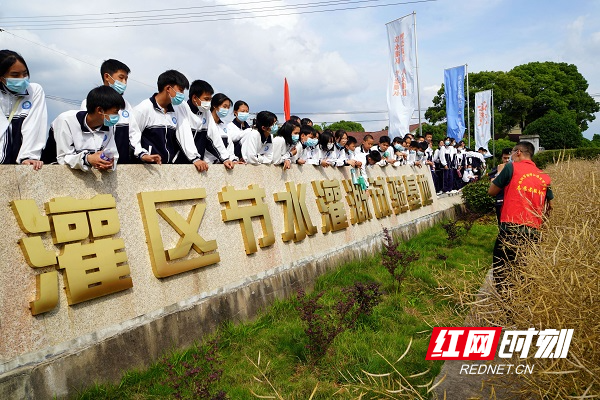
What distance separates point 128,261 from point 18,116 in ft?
4.61

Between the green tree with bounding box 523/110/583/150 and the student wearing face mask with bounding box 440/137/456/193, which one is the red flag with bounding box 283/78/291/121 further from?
the green tree with bounding box 523/110/583/150

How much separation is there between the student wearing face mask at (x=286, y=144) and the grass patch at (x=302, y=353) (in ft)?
5.28

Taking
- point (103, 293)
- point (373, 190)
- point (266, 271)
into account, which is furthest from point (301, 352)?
point (373, 190)

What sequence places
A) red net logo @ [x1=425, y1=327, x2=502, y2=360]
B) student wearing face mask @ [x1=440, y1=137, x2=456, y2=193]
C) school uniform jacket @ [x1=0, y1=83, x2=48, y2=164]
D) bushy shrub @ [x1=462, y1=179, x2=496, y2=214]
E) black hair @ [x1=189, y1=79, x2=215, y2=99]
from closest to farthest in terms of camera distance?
red net logo @ [x1=425, y1=327, x2=502, y2=360] → school uniform jacket @ [x1=0, y1=83, x2=48, y2=164] → black hair @ [x1=189, y1=79, x2=215, y2=99] → bushy shrub @ [x1=462, y1=179, x2=496, y2=214] → student wearing face mask @ [x1=440, y1=137, x2=456, y2=193]

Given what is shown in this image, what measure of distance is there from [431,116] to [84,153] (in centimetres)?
4323

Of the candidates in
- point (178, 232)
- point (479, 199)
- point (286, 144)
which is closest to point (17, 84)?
point (178, 232)

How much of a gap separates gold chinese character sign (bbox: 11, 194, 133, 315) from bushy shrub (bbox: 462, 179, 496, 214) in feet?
35.0

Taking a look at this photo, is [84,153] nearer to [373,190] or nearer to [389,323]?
[389,323]

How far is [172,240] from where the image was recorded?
3979 mm

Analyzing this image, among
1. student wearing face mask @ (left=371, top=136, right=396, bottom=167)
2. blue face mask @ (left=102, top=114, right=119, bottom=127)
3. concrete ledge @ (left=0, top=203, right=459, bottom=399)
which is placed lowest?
concrete ledge @ (left=0, top=203, right=459, bottom=399)

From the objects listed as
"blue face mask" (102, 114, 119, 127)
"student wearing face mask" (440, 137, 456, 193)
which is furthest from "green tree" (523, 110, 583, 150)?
"blue face mask" (102, 114, 119, 127)

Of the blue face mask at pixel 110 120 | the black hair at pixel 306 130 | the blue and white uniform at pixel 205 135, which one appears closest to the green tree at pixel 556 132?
the black hair at pixel 306 130

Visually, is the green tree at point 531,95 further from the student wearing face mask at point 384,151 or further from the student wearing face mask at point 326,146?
the student wearing face mask at point 326,146

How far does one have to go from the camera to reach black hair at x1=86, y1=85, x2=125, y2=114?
3.45 meters
